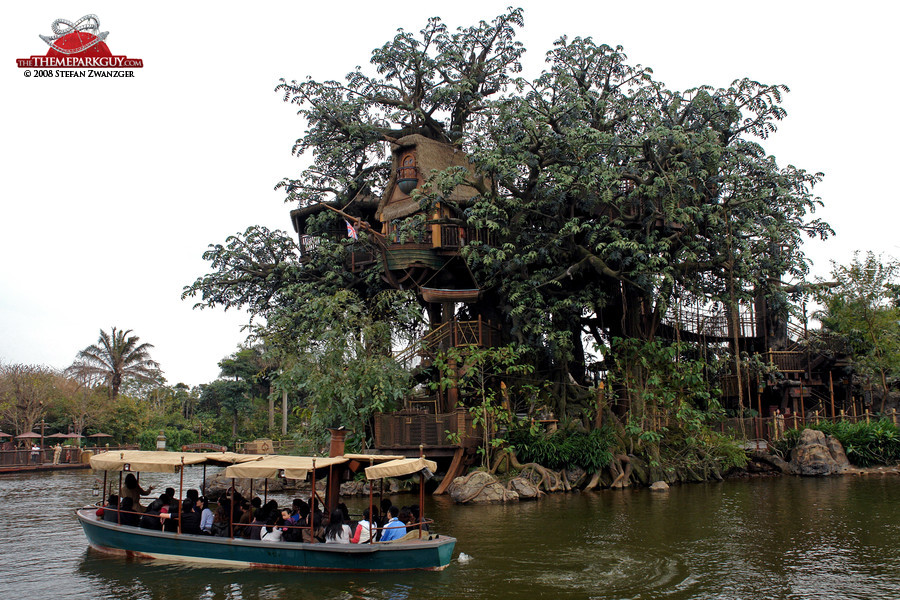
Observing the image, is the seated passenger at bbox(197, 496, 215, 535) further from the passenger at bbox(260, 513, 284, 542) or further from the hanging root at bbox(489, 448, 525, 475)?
the hanging root at bbox(489, 448, 525, 475)

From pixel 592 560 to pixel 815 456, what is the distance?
19236 mm

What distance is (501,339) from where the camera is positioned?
30.8 m

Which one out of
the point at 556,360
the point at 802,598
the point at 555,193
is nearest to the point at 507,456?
the point at 556,360

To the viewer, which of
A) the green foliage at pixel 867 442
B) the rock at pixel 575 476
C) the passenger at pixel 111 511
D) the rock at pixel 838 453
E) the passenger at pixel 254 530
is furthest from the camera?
the green foliage at pixel 867 442

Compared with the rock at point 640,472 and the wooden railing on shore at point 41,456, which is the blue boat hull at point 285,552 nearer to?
the rock at point 640,472

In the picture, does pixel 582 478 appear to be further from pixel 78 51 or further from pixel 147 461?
pixel 78 51

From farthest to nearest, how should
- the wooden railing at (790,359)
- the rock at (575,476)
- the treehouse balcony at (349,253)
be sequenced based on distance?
the wooden railing at (790,359), the treehouse balcony at (349,253), the rock at (575,476)

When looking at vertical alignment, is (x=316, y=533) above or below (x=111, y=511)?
below

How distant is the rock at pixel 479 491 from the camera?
2345 centimetres

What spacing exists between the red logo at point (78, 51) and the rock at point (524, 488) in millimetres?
17719

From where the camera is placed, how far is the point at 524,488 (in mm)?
24375

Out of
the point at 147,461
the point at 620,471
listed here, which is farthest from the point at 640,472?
the point at 147,461

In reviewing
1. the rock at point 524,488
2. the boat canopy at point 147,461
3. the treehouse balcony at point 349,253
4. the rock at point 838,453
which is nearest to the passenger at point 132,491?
the boat canopy at point 147,461

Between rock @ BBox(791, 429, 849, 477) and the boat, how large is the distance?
20739 millimetres
